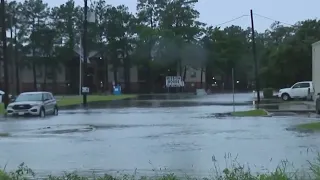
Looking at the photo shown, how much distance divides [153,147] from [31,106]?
65.7 feet

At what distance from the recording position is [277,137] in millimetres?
20125

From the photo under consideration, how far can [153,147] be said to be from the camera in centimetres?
1769

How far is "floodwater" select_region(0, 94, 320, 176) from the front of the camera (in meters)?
13.8

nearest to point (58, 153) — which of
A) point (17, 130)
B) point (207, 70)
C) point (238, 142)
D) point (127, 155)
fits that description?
point (127, 155)

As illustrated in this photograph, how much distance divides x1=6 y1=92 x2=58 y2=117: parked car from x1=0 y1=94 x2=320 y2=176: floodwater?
982 cm

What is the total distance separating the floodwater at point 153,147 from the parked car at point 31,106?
9.82 metres

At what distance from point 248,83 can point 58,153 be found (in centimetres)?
10860

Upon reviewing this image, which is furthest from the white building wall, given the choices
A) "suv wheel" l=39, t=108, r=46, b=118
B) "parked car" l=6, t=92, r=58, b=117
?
"suv wheel" l=39, t=108, r=46, b=118

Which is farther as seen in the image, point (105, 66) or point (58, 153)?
point (105, 66)

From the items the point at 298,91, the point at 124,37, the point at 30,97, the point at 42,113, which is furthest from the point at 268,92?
the point at 124,37

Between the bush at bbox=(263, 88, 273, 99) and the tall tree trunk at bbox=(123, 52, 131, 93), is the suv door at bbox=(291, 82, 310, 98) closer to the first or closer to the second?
the bush at bbox=(263, 88, 273, 99)

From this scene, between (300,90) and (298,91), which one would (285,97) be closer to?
(298,91)

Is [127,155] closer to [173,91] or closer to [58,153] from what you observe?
[58,153]

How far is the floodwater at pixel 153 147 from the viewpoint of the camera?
45.1 ft
